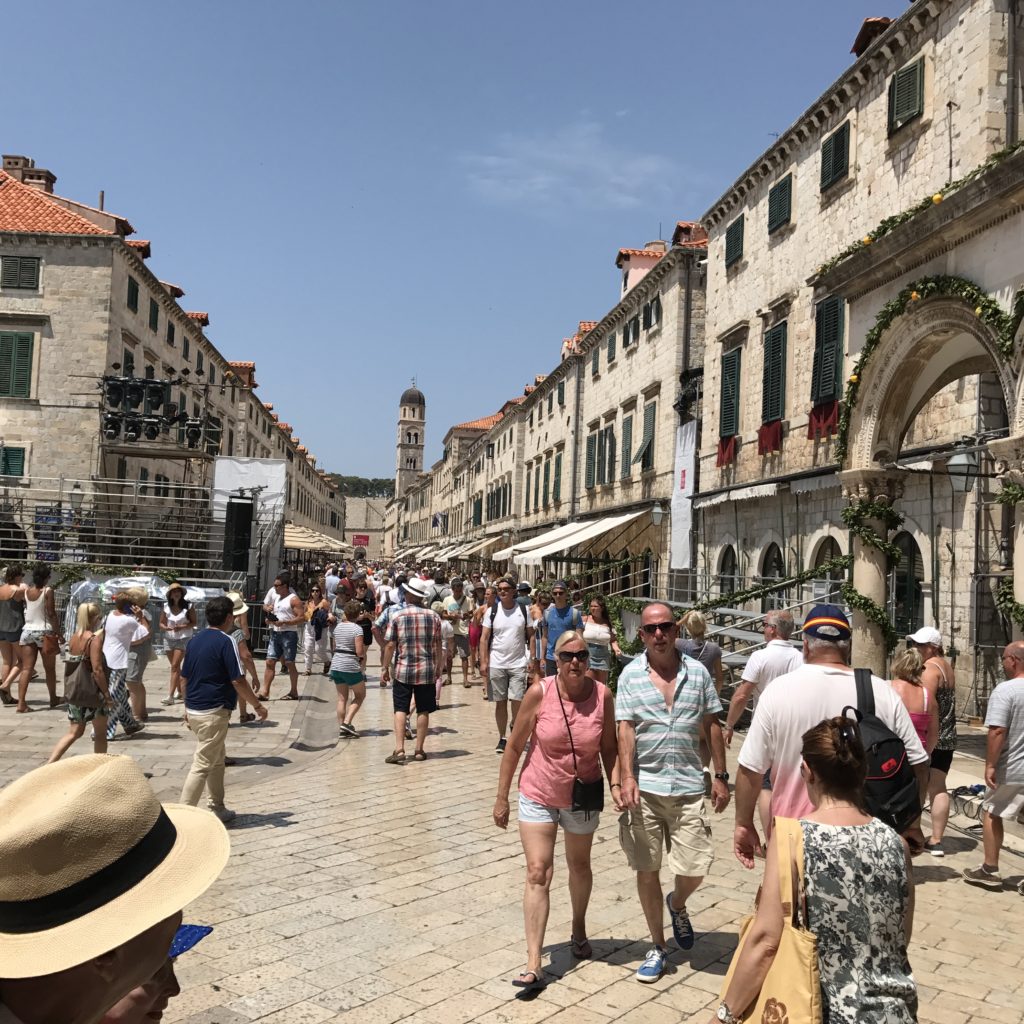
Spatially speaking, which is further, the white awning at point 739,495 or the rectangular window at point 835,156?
the white awning at point 739,495

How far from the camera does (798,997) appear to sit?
2.63 m

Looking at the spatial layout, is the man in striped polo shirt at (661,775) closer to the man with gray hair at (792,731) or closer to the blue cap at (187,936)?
the man with gray hair at (792,731)

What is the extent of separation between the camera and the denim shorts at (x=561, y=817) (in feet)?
15.6

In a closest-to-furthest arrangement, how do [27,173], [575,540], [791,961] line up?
[791,961], [575,540], [27,173]

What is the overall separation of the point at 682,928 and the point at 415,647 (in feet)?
17.8

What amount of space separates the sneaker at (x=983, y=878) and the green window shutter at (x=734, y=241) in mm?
16635

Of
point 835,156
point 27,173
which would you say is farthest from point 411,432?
point 835,156

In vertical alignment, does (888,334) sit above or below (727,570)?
above

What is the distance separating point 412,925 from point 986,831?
12.6 feet

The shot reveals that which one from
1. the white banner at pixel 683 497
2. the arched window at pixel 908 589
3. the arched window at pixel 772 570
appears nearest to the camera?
the arched window at pixel 908 589

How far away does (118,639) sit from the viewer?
33.6 feet

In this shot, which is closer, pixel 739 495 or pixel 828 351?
pixel 828 351

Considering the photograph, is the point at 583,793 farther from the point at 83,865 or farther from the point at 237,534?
the point at 237,534

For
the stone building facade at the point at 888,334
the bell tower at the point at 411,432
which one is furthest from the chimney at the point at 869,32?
the bell tower at the point at 411,432
